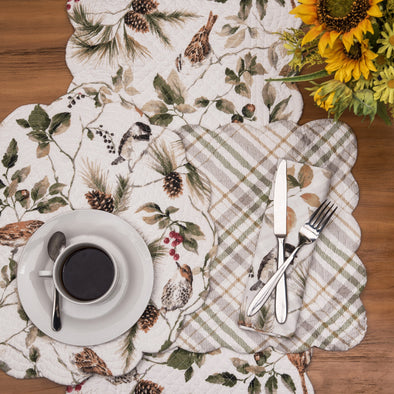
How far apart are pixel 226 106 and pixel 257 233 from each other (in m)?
0.25

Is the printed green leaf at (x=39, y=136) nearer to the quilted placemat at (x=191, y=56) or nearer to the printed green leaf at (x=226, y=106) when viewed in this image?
the quilted placemat at (x=191, y=56)

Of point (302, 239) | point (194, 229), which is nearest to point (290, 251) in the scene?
point (302, 239)

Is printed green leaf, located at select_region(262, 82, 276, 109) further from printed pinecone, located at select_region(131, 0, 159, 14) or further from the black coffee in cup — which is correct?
the black coffee in cup

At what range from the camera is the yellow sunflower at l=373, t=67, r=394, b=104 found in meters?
0.57

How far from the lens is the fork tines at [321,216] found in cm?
74

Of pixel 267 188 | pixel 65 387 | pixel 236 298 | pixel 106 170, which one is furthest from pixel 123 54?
pixel 65 387

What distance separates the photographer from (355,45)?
0.58 m

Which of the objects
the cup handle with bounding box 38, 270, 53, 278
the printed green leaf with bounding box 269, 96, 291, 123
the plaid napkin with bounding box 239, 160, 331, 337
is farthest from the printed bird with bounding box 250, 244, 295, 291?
the cup handle with bounding box 38, 270, 53, 278

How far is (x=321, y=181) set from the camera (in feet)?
2.44

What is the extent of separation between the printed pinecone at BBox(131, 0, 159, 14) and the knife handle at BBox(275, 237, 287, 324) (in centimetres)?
50

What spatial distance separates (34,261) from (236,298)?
1.18 feet

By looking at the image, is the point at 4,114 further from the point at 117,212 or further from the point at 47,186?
the point at 117,212

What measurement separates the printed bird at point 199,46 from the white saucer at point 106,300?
335 millimetres

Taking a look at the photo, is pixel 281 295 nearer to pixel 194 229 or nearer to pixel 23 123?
pixel 194 229
